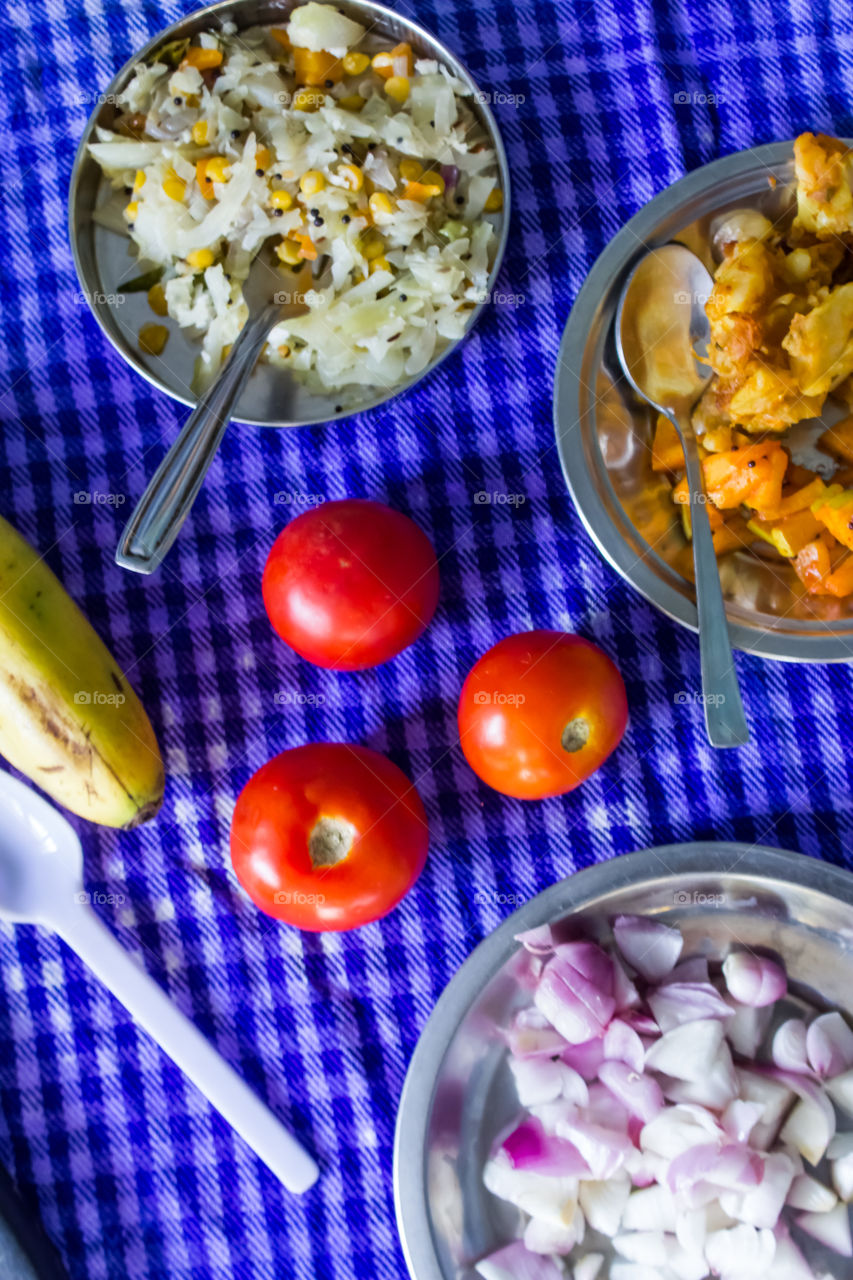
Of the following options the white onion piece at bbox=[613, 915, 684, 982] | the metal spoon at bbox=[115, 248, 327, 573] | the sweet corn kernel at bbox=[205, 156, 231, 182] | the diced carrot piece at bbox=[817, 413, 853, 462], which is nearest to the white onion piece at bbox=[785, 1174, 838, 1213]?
the white onion piece at bbox=[613, 915, 684, 982]

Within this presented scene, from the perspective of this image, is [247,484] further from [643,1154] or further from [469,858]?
[643,1154]

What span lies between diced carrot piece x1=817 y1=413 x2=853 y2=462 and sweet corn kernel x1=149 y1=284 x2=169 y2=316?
622 mm

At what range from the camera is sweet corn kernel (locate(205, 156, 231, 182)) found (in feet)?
2.96

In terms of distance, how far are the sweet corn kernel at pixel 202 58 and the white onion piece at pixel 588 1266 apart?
1168 millimetres

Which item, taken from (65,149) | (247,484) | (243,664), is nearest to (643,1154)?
(243,664)

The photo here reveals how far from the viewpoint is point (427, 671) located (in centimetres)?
102

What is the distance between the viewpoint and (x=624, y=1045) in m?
0.93

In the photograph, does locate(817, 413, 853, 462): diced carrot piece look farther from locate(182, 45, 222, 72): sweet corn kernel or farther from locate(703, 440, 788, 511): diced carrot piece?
locate(182, 45, 222, 72): sweet corn kernel

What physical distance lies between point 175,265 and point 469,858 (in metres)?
0.63

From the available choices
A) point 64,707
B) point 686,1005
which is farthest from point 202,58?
point 686,1005

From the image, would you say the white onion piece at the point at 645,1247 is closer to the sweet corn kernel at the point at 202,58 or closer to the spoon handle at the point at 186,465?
the spoon handle at the point at 186,465

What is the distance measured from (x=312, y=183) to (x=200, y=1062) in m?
0.82

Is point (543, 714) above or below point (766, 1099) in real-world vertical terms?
above

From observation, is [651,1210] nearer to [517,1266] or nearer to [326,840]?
[517,1266]
